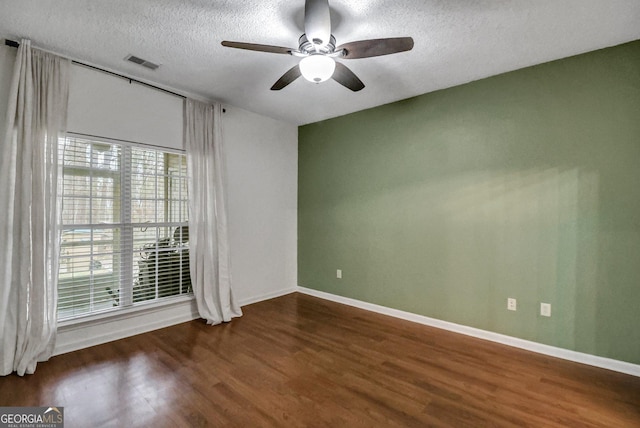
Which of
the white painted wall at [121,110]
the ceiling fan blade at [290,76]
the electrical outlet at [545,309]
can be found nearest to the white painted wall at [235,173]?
the white painted wall at [121,110]

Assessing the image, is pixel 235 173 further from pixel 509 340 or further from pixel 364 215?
pixel 509 340

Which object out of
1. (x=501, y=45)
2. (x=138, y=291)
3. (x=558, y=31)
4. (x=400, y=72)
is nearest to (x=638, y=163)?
(x=558, y=31)

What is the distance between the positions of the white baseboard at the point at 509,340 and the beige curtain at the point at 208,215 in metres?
1.68

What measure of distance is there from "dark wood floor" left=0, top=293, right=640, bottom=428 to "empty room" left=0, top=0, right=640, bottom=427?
0.02 metres

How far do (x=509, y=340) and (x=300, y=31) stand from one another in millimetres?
3365

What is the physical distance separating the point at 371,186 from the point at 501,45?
1.99 meters

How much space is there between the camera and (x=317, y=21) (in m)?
1.82

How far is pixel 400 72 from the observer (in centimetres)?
294

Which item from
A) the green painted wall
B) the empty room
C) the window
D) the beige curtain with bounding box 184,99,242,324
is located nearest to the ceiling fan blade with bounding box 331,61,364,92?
the empty room

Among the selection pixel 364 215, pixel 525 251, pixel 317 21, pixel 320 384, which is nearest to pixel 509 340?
pixel 525 251

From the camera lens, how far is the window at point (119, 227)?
2.73 meters

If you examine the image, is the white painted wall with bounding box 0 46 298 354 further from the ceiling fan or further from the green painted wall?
the ceiling fan

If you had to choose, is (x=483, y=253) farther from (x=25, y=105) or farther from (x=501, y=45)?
(x=25, y=105)
